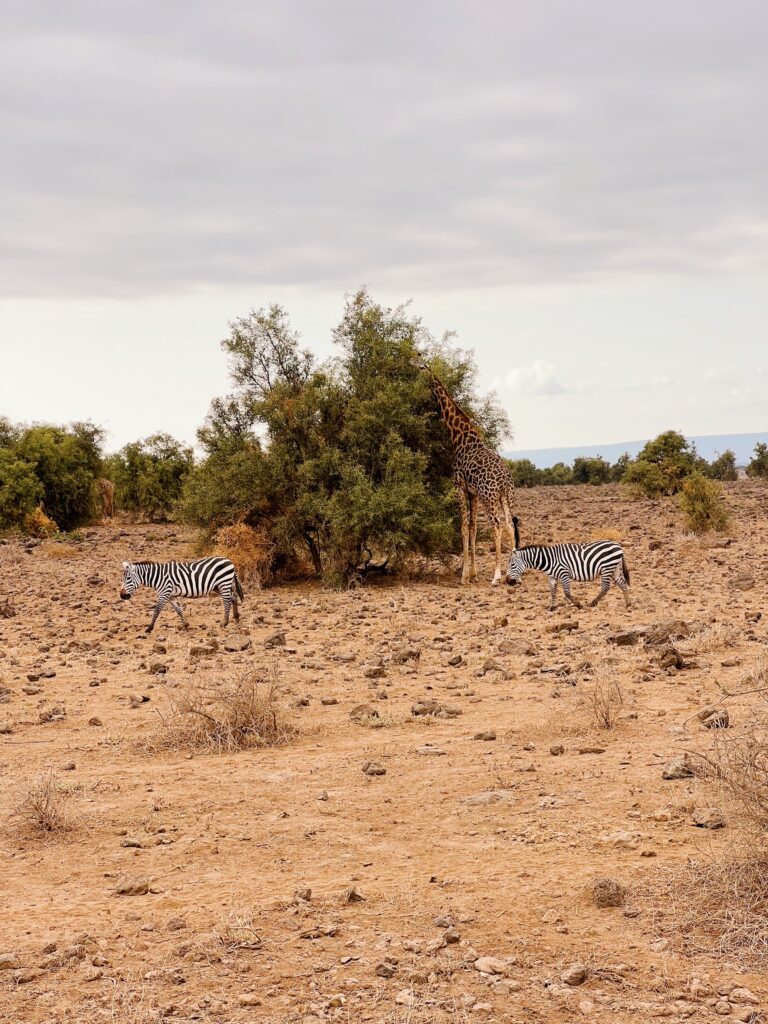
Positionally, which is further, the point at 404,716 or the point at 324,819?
the point at 404,716

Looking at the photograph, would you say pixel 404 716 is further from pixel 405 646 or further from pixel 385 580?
pixel 385 580

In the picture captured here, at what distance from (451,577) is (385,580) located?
1.46m

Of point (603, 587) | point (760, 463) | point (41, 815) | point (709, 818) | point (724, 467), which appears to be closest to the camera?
point (709, 818)

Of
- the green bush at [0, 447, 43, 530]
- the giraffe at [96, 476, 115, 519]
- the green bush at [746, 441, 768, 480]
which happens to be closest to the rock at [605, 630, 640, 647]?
the green bush at [0, 447, 43, 530]

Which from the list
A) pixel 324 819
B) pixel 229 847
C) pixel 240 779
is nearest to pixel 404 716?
pixel 240 779

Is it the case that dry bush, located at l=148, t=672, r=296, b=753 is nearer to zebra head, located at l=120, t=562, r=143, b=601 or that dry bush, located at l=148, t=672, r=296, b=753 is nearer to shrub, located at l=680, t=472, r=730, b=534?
zebra head, located at l=120, t=562, r=143, b=601

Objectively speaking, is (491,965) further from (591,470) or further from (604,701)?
(591,470)

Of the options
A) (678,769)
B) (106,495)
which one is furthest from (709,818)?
(106,495)

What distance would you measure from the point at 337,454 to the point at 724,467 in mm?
49638

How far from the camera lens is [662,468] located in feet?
138

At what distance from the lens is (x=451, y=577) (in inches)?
854

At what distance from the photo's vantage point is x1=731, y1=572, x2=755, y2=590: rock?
17.2m

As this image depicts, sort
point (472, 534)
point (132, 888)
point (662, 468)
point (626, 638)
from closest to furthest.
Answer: point (132, 888)
point (626, 638)
point (472, 534)
point (662, 468)

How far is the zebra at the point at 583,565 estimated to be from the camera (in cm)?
1673
